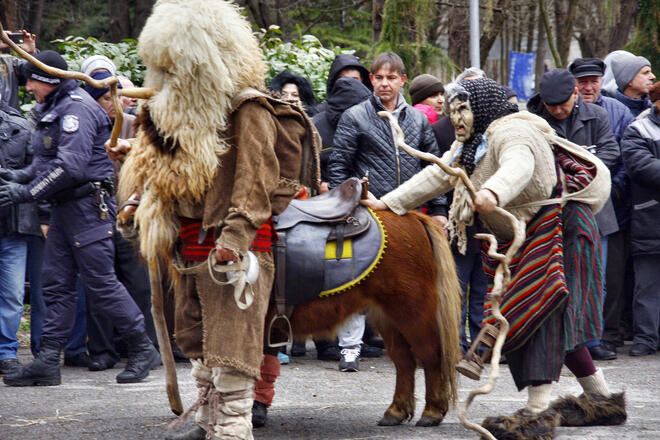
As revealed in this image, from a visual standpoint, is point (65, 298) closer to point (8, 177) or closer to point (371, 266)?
point (8, 177)

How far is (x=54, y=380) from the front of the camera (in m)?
6.50

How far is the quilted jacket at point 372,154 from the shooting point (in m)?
6.88

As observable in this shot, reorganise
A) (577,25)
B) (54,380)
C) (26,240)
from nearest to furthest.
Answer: (54,380) → (26,240) → (577,25)

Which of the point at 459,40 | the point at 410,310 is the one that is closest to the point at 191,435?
the point at 410,310

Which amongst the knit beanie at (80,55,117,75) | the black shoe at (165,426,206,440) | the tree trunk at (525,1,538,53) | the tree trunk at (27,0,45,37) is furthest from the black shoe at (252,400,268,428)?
the tree trunk at (525,1,538,53)

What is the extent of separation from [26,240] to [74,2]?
12.5 meters

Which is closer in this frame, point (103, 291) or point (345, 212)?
point (345, 212)

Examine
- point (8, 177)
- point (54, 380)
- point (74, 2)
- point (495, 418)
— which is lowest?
point (54, 380)

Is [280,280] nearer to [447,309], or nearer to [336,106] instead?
[447,309]

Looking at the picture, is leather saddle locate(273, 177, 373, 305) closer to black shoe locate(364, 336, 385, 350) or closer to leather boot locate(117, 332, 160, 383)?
leather boot locate(117, 332, 160, 383)

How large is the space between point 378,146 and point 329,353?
6.09ft

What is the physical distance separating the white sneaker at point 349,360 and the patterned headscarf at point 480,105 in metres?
2.53

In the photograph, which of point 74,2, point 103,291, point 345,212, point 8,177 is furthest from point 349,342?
point 74,2

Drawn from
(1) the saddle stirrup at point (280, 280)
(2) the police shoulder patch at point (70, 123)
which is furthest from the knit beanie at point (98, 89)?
(1) the saddle stirrup at point (280, 280)
